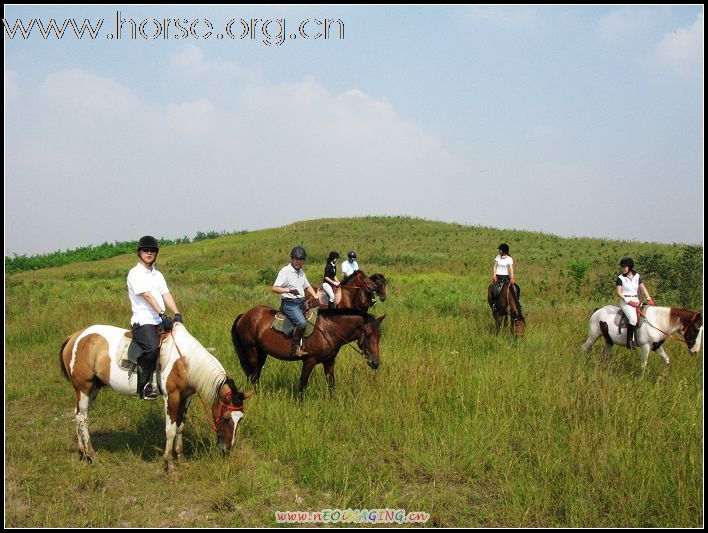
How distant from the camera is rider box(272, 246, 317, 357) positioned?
7559mm

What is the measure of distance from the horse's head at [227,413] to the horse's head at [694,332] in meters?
7.93

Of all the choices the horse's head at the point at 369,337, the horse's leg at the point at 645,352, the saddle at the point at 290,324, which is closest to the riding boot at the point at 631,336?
the horse's leg at the point at 645,352

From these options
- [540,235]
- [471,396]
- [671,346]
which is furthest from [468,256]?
[471,396]

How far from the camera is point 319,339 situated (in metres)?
7.54

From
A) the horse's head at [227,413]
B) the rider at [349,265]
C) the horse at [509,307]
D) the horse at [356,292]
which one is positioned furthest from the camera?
the rider at [349,265]

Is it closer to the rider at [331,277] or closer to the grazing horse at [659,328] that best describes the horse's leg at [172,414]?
the rider at [331,277]

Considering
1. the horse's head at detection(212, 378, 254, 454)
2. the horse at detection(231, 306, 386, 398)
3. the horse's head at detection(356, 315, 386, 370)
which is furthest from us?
the horse at detection(231, 306, 386, 398)

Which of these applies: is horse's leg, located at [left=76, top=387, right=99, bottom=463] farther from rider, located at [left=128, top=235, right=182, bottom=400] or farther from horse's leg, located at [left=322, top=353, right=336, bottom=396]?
horse's leg, located at [left=322, top=353, right=336, bottom=396]

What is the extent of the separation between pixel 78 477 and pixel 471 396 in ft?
18.0

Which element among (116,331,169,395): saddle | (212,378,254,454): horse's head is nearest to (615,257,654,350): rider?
(212,378,254,454): horse's head

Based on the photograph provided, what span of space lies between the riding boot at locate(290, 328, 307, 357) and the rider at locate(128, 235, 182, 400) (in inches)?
88.0

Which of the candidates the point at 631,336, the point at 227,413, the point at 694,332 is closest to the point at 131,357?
the point at 227,413

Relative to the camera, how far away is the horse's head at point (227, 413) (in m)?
5.39

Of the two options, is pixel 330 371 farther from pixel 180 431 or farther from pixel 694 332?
pixel 694 332
